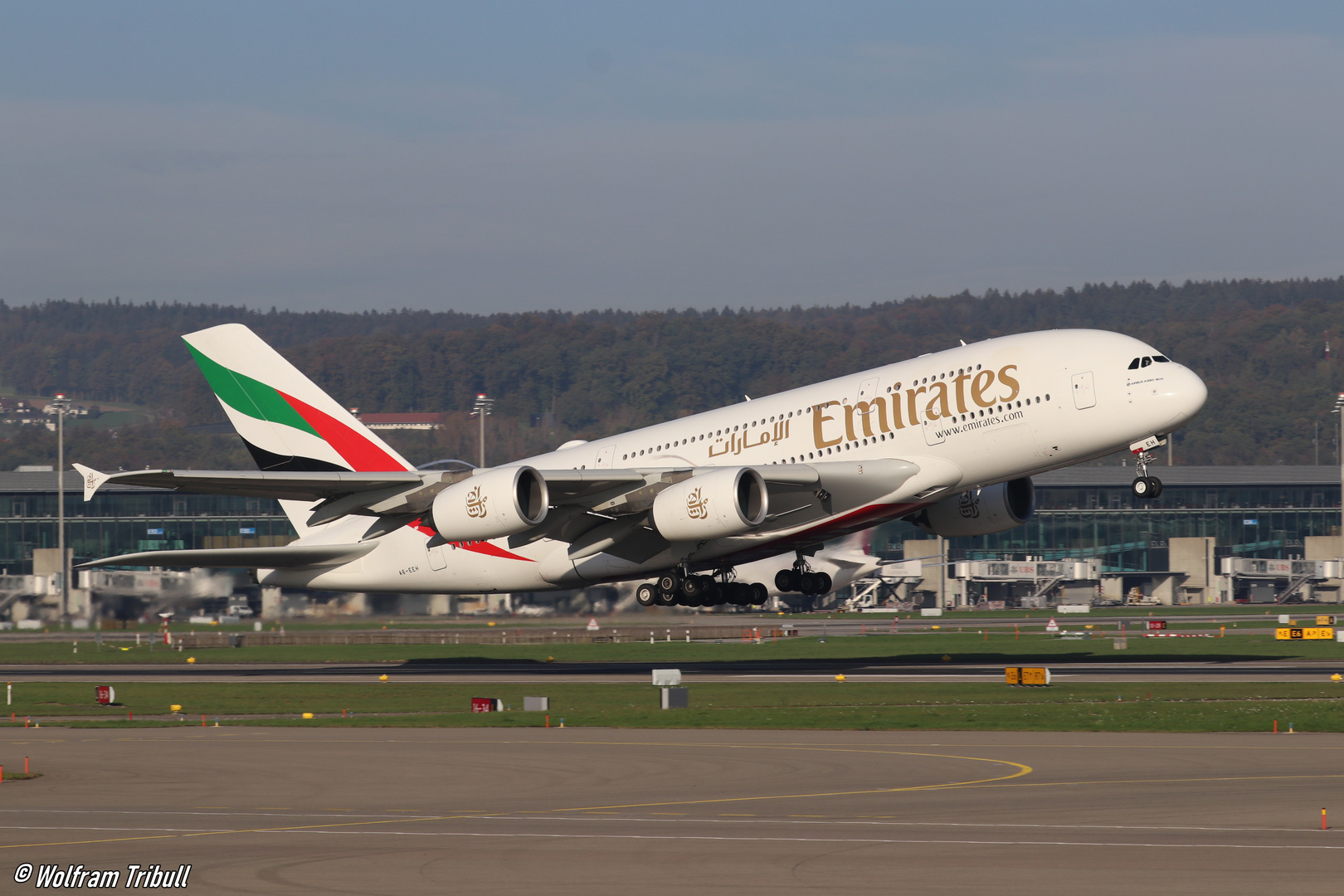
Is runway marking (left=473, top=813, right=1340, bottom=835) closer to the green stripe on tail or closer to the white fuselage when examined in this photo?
the white fuselage

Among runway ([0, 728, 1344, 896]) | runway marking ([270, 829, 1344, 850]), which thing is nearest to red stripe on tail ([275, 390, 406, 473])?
runway ([0, 728, 1344, 896])

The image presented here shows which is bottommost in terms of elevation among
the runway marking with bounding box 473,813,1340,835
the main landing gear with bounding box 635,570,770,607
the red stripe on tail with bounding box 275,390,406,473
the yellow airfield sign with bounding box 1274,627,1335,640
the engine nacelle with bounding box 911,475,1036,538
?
the yellow airfield sign with bounding box 1274,627,1335,640

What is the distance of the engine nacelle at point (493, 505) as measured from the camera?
139 feet

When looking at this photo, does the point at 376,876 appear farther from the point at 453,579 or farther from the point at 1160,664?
the point at 1160,664

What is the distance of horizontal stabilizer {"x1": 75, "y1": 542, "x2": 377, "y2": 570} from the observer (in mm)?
47031

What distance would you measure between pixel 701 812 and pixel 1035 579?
10501cm

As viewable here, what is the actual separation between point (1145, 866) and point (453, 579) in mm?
35792

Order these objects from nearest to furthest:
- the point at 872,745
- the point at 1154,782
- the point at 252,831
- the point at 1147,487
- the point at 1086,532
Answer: the point at 252,831 < the point at 1154,782 < the point at 872,745 < the point at 1147,487 < the point at 1086,532

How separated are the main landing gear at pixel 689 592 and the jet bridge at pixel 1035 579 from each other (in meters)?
75.8

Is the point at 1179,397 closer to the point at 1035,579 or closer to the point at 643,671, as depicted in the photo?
the point at 643,671

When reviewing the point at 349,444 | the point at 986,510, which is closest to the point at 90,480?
the point at 349,444

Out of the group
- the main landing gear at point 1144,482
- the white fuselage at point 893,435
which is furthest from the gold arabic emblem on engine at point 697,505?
the main landing gear at point 1144,482

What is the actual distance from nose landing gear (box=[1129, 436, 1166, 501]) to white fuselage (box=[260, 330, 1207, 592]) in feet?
2.41

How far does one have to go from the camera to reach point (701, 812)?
2128cm
